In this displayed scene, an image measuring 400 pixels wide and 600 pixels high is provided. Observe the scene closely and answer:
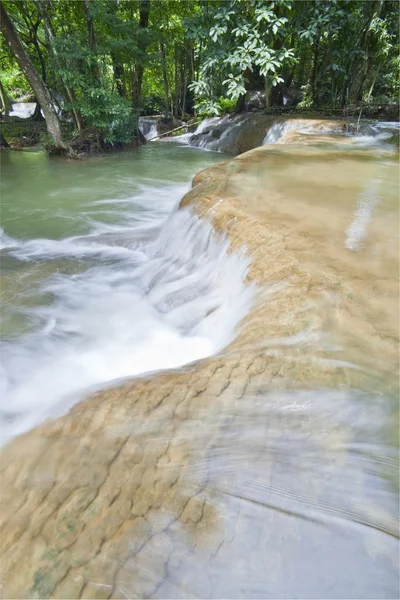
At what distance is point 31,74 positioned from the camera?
10211 mm

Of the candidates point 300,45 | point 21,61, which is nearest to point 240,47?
point 300,45

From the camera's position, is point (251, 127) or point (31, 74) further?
point (251, 127)

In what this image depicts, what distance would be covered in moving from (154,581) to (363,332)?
154cm

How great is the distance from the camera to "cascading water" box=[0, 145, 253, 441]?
8.92ft

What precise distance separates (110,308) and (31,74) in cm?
994

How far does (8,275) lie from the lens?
4.41 metres

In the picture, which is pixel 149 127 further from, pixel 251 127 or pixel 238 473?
pixel 238 473

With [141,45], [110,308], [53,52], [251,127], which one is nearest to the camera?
[110,308]

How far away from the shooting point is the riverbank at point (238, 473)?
1146mm

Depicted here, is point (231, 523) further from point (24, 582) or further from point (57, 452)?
point (57, 452)

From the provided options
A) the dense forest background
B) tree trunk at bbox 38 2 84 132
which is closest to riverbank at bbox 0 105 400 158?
the dense forest background

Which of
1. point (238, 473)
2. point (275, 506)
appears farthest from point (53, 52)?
point (275, 506)

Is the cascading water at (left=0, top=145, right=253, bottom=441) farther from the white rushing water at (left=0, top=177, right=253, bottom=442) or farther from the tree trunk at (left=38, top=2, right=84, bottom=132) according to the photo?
the tree trunk at (left=38, top=2, right=84, bottom=132)

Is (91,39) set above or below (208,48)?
above
